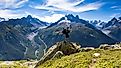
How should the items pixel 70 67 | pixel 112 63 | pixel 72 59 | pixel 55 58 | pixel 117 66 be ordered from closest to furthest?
pixel 117 66, pixel 112 63, pixel 70 67, pixel 72 59, pixel 55 58

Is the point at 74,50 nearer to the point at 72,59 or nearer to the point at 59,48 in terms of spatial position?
the point at 59,48

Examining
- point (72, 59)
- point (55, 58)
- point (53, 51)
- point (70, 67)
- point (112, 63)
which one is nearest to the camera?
point (112, 63)

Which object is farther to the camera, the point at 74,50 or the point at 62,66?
the point at 74,50

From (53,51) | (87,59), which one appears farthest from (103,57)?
(53,51)

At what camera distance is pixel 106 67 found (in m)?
57.4

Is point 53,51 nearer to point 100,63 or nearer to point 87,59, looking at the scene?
point 87,59

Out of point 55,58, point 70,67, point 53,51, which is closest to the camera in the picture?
point 70,67

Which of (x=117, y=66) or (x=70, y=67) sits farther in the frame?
(x=70, y=67)

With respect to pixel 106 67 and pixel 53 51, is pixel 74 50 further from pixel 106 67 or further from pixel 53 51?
pixel 106 67

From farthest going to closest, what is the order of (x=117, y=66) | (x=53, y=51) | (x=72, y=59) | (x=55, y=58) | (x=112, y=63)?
(x=53, y=51) < (x=55, y=58) < (x=72, y=59) < (x=112, y=63) < (x=117, y=66)

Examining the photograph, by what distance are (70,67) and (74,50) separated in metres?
31.2

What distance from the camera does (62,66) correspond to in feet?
223

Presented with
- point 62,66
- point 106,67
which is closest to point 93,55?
point 62,66

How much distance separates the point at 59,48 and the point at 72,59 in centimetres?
2148
